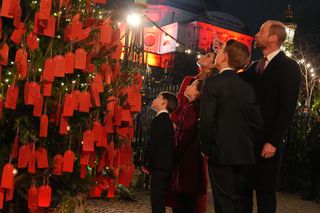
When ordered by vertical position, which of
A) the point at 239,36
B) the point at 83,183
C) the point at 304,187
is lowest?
the point at 304,187

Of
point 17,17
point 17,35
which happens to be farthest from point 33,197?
point 17,17

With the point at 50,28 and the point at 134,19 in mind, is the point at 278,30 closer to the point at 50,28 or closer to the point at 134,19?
the point at 50,28

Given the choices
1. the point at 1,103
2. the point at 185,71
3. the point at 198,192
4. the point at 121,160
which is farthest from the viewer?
the point at 185,71

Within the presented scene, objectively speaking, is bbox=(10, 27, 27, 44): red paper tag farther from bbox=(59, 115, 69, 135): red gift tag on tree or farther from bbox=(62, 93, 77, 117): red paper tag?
Result: bbox=(59, 115, 69, 135): red gift tag on tree

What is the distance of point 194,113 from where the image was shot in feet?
17.2

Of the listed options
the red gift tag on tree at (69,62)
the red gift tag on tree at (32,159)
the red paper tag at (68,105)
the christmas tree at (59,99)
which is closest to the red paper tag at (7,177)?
the christmas tree at (59,99)

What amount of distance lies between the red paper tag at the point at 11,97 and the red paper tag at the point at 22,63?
108mm

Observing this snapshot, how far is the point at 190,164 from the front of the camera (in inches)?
204

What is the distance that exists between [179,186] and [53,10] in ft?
8.31

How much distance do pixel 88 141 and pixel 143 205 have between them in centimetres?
402

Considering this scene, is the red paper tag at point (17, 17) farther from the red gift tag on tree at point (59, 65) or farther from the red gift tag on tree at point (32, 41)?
the red gift tag on tree at point (59, 65)

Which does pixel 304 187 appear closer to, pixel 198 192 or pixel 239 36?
pixel 198 192

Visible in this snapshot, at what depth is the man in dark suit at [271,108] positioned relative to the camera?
4.05 meters

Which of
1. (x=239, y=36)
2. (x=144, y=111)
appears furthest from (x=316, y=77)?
(x=239, y=36)
